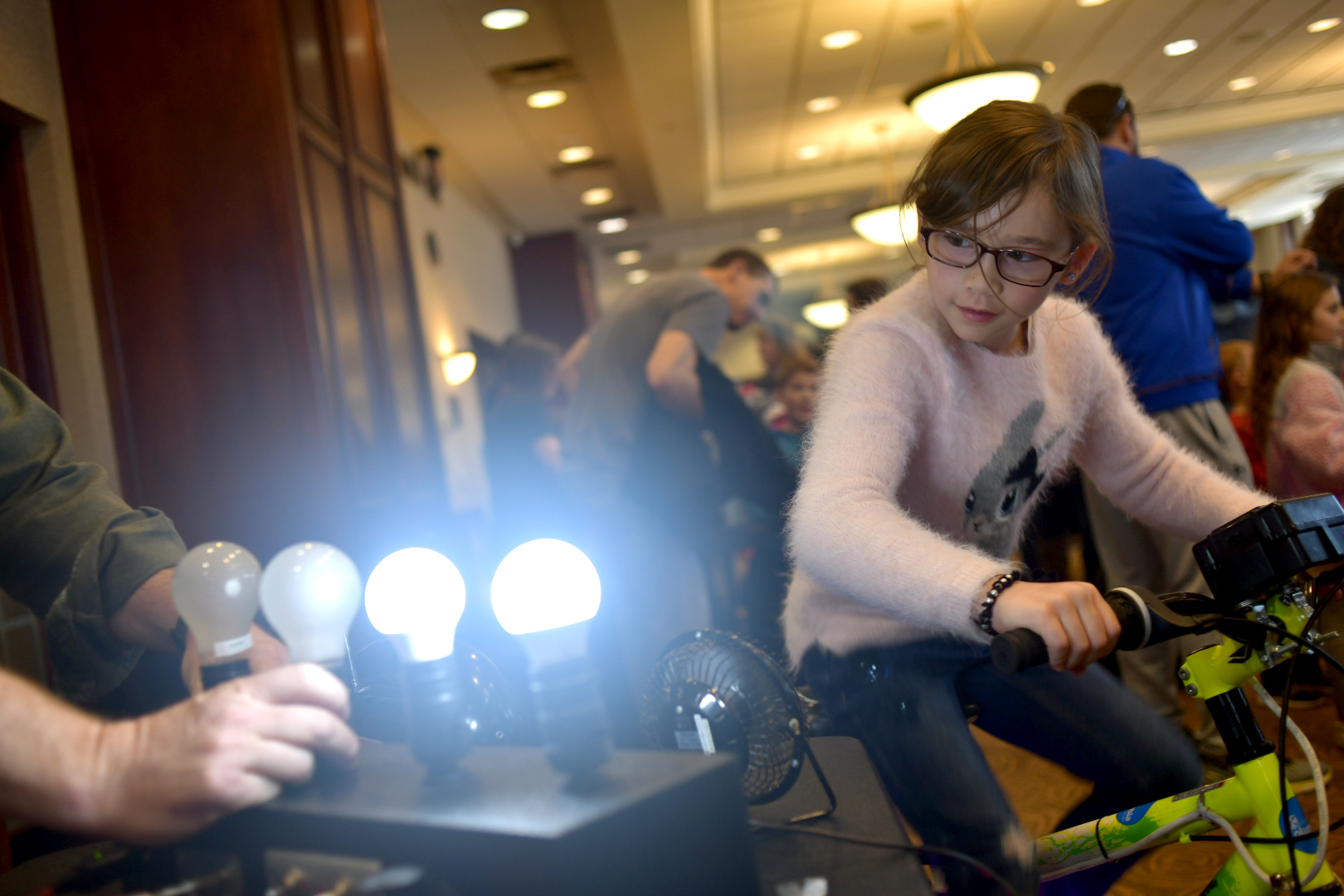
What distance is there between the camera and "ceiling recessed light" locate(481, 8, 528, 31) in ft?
15.0

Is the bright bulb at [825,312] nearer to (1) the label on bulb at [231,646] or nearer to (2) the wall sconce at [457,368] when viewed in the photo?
(2) the wall sconce at [457,368]

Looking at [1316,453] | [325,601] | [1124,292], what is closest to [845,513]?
[325,601]

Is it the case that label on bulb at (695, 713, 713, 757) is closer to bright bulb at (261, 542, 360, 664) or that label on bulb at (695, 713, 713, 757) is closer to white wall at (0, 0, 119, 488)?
bright bulb at (261, 542, 360, 664)

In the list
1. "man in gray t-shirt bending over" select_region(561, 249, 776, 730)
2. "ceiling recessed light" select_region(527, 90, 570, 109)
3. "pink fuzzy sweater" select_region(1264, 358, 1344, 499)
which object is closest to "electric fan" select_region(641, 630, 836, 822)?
"man in gray t-shirt bending over" select_region(561, 249, 776, 730)

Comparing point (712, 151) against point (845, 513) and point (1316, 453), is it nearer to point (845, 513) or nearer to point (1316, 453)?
point (1316, 453)

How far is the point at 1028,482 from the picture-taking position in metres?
1.11

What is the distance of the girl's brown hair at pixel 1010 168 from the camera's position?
0.91 metres

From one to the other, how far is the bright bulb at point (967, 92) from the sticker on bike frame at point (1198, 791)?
11.5 ft

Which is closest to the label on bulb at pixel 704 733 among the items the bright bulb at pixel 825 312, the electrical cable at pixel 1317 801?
the electrical cable at pixel 1317 801

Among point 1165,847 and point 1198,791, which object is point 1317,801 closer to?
point 1198,791

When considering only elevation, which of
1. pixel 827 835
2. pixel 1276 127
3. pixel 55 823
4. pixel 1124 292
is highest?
pixel 1276 127

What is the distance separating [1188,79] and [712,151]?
3869 millimetres

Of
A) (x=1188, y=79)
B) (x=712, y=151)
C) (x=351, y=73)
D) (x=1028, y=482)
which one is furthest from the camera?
(x=712, y=151)

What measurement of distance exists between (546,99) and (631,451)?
13.0ft
